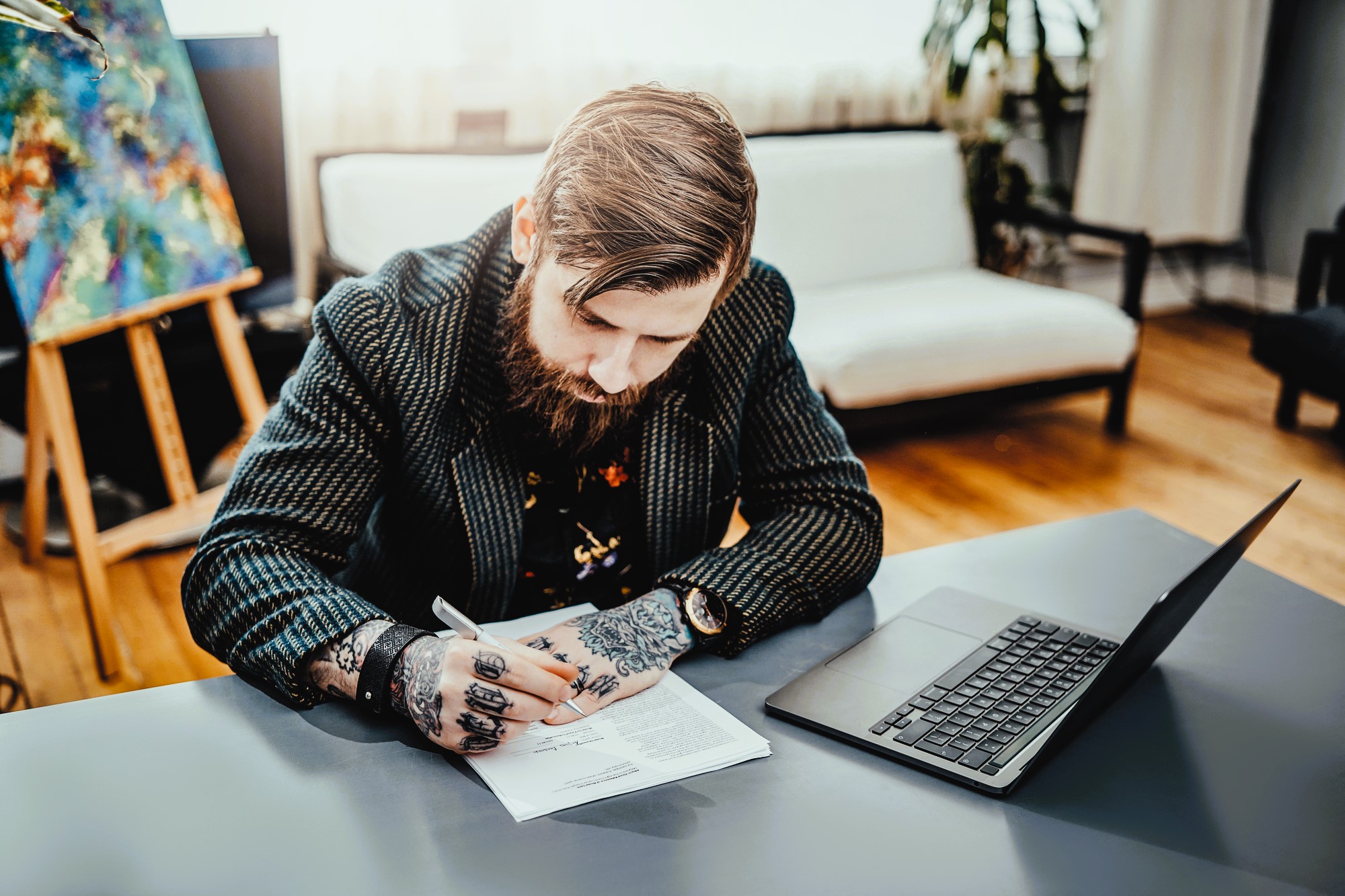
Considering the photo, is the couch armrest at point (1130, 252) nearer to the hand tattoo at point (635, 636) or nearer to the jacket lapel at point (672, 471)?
the jacket lapel at point (672, 471)

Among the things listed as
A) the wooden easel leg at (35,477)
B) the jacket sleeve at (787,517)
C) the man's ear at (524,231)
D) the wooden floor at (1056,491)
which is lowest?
the wooden floor at (1056,491)

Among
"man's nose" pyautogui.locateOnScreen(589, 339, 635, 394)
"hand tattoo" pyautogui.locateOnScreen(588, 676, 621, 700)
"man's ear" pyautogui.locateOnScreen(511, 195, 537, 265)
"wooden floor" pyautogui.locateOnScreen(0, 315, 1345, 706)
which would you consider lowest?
"wooden floor" pyautogui.locateOnScreen(0, 315, 1345, 706)

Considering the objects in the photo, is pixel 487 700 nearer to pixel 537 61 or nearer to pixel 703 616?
pixel 703 616

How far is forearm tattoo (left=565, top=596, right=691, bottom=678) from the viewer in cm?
98

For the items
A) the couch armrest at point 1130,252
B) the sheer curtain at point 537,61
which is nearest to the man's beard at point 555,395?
the sheer curtain at point 537,61

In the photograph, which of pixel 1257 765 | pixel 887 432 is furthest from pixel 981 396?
pixel 1257 765

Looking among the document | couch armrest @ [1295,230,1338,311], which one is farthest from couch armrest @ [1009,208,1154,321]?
the document

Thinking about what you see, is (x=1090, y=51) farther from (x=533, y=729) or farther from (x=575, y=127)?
(x=533, y=729)

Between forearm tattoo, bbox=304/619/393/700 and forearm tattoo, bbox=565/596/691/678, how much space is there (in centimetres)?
18

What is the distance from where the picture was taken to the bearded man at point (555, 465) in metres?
0.95

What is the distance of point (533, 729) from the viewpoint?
900 millimetres

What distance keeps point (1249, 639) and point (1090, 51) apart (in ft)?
12.7

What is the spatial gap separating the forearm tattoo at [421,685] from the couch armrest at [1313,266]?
3.42 meters

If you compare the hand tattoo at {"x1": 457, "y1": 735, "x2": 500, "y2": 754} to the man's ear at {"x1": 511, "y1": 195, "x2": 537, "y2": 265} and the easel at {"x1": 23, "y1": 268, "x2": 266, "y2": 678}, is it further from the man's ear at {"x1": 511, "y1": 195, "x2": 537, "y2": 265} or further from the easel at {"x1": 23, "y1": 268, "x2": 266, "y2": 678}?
the easel at {"x1": 23, "y1": 268, "x2": 266, "y2": 678}
